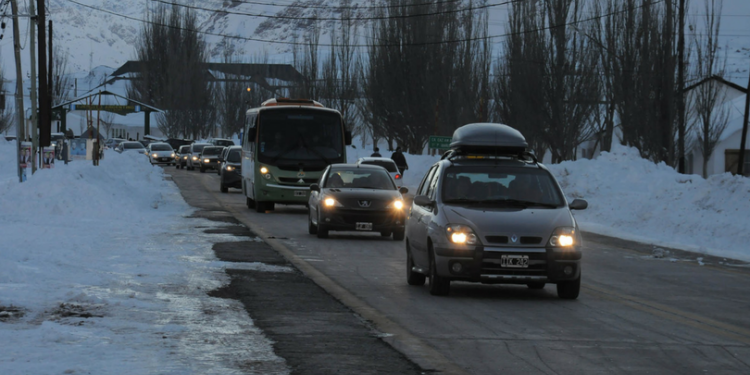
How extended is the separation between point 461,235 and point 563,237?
1115mm

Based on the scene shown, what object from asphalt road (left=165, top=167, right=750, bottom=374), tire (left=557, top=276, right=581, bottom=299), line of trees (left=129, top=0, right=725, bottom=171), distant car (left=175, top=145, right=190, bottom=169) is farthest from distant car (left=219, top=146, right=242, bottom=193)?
distant car (left=175, top=145, right=190, bottom=169)

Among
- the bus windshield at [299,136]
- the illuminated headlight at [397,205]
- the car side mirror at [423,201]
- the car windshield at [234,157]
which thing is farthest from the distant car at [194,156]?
the car side mirror at [423,201]

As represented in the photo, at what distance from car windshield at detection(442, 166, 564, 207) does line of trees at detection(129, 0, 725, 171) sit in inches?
1185

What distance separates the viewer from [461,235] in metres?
11.9

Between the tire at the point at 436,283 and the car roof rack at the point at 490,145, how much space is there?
174 cm

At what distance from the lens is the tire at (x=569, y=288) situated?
1210cm

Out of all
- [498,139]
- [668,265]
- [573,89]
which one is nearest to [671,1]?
[573,89]

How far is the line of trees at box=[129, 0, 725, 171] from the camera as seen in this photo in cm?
4741

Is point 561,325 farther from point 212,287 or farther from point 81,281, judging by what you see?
point 81,281

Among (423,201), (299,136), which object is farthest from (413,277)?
(299,136)

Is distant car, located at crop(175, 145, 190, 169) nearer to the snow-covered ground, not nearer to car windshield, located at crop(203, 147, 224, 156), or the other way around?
car windshield, located at crop(203, 147, 224, 156)

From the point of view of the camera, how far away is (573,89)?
53.9 m

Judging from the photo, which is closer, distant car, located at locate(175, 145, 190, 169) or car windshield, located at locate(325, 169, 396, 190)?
car windshield, located at locate(325, 169, 396, 190)

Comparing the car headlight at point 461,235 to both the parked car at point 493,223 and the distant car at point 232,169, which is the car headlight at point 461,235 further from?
the distant car at point 232,169
